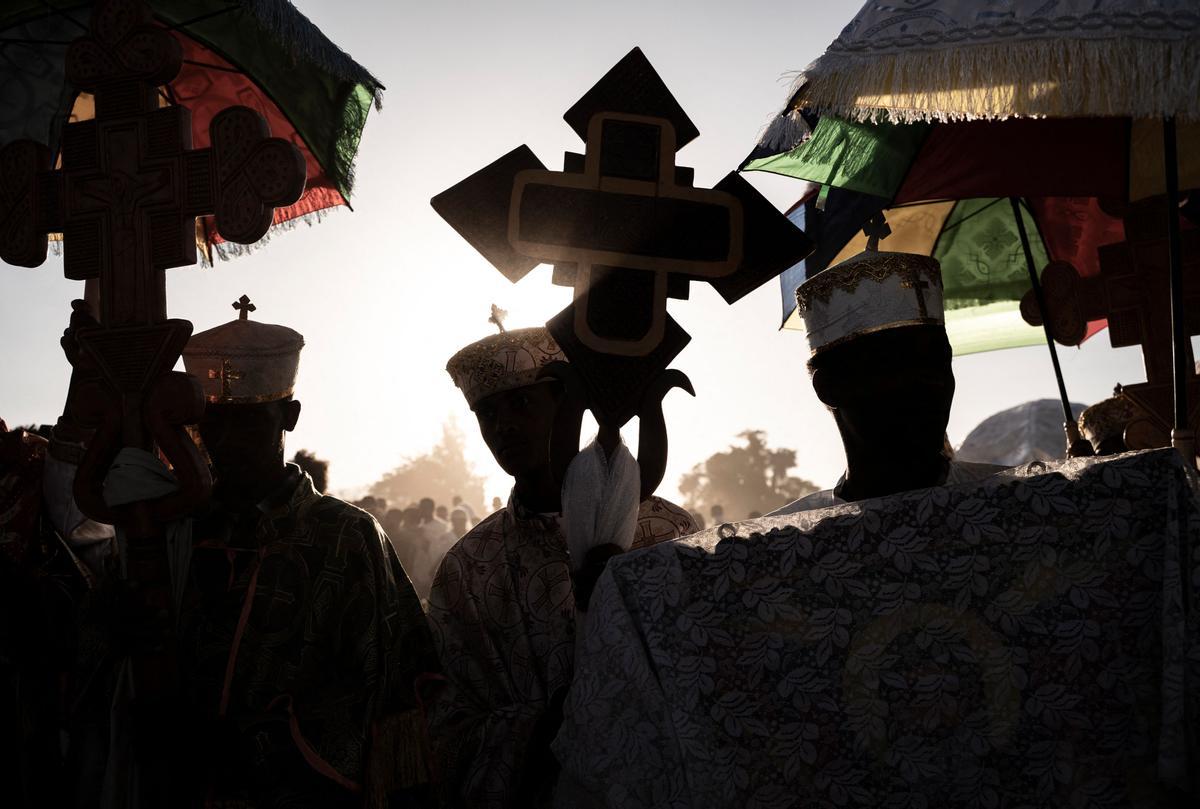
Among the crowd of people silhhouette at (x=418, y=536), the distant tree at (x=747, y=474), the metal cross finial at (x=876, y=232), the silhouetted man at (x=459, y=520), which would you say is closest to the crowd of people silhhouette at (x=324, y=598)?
the metal cross finial at (x=876, y=232)

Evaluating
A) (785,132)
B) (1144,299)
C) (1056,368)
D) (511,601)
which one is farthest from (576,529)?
(1056,368)

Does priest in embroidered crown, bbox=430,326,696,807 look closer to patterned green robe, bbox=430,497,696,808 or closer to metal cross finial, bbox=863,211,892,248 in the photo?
patterned green robe, bbox=430,497,696,808

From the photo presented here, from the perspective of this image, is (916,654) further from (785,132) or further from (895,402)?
(785,132)

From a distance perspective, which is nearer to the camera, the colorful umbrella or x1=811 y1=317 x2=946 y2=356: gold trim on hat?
x1=811 y1=317 x2=946 y2=356: gold trim on hat

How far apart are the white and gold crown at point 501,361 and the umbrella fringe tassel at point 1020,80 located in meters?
1.52

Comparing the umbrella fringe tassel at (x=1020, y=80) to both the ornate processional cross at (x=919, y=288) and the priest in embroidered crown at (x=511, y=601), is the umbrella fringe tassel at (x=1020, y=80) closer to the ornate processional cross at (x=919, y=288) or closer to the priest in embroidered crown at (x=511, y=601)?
the ornate processional cross at (x=919, y=288)

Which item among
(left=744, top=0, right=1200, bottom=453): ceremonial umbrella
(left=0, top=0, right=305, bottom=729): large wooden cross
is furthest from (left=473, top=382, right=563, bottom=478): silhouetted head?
(left=744, top=0, right=1200, bottom=453): ceremonial umbrella

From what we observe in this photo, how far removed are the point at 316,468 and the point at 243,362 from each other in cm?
264

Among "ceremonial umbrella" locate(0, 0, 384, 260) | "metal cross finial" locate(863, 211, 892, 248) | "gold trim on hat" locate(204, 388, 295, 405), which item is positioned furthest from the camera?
"ceremonial umbrella" locate(0, 0, 384, 260)

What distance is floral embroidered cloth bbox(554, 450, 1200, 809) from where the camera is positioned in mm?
2049

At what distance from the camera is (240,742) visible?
2889mm

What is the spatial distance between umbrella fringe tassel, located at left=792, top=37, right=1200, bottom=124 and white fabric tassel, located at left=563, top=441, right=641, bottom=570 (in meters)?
1.99

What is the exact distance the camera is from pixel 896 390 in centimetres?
271

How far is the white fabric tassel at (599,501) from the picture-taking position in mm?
2662
